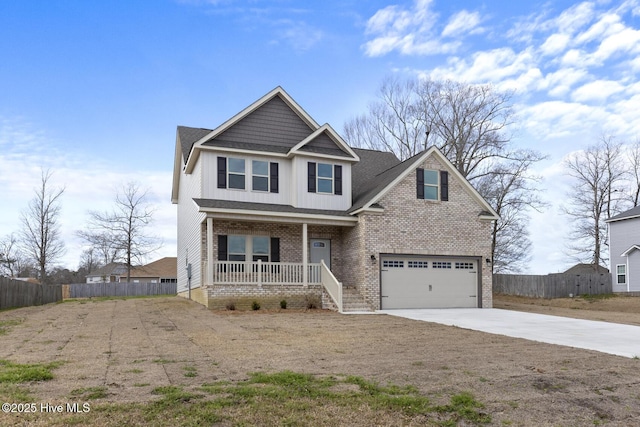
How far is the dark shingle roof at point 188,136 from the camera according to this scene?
2349 cm

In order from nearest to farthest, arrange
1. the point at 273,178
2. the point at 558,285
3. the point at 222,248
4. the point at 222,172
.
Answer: the point at 222,248
the point at 222,172
the point at 273,178
the point at 558,285

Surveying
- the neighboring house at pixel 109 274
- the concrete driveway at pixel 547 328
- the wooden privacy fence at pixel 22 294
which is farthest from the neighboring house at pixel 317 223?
the neighboring house at pixel 109 274

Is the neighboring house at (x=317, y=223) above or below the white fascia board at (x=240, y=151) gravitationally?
below

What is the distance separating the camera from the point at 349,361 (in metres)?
8.62

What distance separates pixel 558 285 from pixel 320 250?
751 inches

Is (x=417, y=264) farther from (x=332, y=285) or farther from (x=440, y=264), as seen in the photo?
(x=332, y=285)

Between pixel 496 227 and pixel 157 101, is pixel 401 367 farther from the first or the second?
pixel 496 227

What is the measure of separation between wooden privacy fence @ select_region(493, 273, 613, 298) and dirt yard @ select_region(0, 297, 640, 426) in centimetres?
2182

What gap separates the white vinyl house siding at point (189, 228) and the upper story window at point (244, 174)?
36.2 inches

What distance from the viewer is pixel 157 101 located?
62.0 ft

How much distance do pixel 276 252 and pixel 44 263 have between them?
95.8ft

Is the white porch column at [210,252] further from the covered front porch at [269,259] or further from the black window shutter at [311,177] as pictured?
the black window shutter at [311,177]

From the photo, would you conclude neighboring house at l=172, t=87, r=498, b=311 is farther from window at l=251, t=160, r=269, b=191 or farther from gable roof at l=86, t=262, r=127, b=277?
gable roof at l=86, t=262, r=127, b=277

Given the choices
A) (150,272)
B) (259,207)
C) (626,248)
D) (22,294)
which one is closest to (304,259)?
(259,207)
